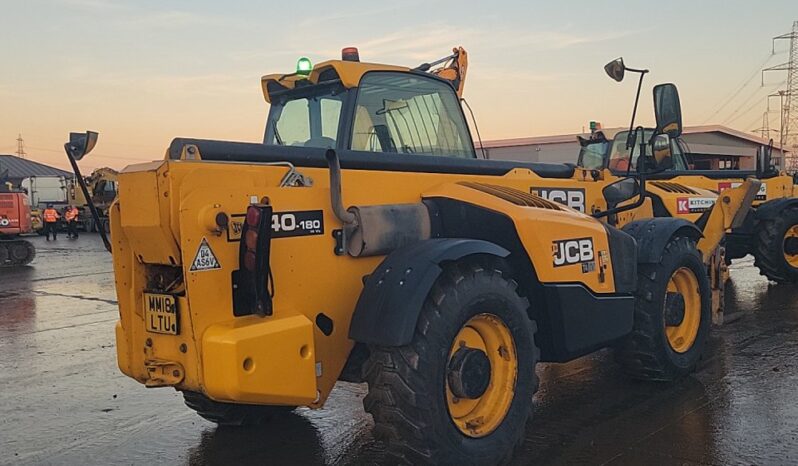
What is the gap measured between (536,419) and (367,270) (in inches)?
64.4

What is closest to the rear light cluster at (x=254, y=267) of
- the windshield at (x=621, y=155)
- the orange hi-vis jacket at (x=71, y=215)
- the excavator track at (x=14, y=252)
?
the windshield at (x=621, y=155)

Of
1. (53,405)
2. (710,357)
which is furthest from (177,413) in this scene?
(710,357)

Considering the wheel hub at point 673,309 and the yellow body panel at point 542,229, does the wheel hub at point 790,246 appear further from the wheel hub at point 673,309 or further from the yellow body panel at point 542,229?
the yellow body panel at point 542,229

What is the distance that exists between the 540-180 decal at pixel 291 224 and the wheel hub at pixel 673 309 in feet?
9.67

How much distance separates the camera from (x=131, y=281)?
148 inches

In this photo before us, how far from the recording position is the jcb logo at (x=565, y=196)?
5281 millimetres

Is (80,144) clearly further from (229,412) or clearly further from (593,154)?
(593,154)

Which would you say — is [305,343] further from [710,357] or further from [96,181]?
[710,357]

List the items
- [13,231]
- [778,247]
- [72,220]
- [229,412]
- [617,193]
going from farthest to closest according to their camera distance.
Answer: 1. [72,220]
2. [13,231]
3. [778,247]
4. [617,193]
5. [229,412]

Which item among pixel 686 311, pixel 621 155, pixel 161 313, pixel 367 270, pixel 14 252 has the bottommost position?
pixel 14 252

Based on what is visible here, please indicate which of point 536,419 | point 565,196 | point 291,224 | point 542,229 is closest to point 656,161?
point 565,196

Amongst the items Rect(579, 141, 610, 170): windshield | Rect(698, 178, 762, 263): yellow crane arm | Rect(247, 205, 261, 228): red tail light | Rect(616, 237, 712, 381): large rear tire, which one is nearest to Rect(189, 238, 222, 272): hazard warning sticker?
Rect(247, 205, 261, 228): red tail light

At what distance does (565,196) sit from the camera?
5566 mm

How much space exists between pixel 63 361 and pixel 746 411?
599 cm
